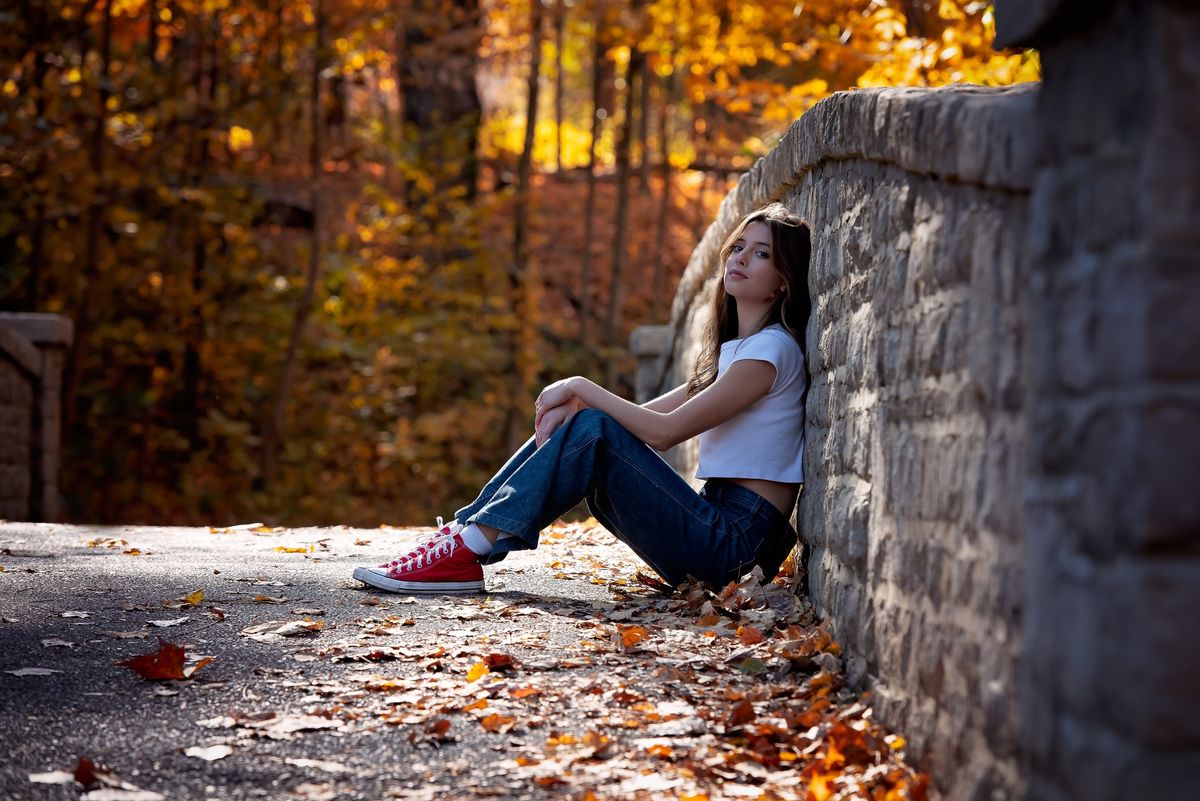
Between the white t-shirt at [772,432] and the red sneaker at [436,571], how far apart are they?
93cm

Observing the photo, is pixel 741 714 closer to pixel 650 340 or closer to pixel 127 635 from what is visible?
pixel 127 635

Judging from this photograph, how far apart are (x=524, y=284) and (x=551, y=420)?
30.1 ft

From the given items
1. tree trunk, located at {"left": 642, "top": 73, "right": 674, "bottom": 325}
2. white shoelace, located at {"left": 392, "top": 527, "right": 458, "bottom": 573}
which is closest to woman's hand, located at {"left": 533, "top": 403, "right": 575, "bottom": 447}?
white shoelace, located at {"left": 392, "top": 527, "right": 458, "bottom": 573}

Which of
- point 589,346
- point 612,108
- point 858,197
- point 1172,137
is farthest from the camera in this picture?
point 612,108

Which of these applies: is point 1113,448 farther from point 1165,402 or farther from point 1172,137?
point 1172,137

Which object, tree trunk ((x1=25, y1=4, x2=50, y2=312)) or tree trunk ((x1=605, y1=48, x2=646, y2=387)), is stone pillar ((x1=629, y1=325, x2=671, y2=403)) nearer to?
tree trunk ((x1=605, y1=48, x2=646, y2=387))

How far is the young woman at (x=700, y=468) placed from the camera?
14.1 ft

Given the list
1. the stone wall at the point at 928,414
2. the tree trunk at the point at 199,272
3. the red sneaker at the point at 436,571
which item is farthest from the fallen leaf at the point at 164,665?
the tree trunk at the point at 199,272

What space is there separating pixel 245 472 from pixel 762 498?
8921 millimetres

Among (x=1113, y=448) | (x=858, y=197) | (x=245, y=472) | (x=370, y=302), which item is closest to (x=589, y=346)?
(x=370, y=302)

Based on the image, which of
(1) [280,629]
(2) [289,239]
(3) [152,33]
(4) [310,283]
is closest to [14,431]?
(4) [310,283]

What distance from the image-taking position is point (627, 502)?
4.33 m

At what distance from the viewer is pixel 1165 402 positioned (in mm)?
1693

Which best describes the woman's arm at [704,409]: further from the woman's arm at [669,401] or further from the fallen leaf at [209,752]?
the fallen leaf at [209,752]
